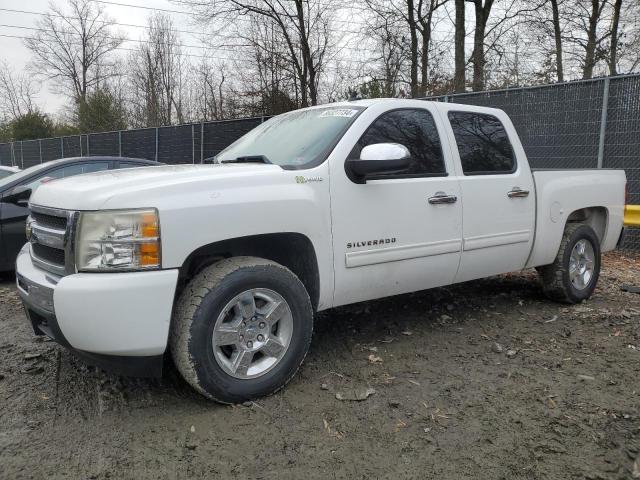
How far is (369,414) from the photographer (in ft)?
9.88

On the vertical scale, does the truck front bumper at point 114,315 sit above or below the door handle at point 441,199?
below

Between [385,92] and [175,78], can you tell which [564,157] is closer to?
[385,92]

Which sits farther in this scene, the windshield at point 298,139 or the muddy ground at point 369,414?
the windshield at point 298,139

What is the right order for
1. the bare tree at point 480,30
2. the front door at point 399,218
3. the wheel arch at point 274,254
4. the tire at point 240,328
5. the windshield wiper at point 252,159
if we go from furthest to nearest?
the bare tree at point 480,30 → the windshield wiper at point 252,159 → the front door at point 399,218 → the wheel arch at point 274,254 → the tire at point 240,328

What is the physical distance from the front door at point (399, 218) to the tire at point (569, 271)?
150 cm

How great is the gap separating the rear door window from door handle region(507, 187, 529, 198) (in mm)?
176


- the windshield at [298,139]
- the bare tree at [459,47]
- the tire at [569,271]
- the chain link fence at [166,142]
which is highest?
the bare tree at [459,47]

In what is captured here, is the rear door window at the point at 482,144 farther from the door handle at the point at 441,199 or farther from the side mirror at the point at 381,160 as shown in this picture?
the side mirror at the point at 381,160

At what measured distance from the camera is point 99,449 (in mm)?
2639

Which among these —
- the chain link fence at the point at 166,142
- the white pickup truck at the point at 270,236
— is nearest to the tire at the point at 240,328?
the white pickup truck at the point at 270,236

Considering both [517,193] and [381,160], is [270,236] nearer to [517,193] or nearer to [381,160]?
[381,160]

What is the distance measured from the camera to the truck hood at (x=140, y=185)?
8.99 ft

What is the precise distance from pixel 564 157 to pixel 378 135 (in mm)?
6244

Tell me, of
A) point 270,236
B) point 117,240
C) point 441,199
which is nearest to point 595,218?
point 441,199
